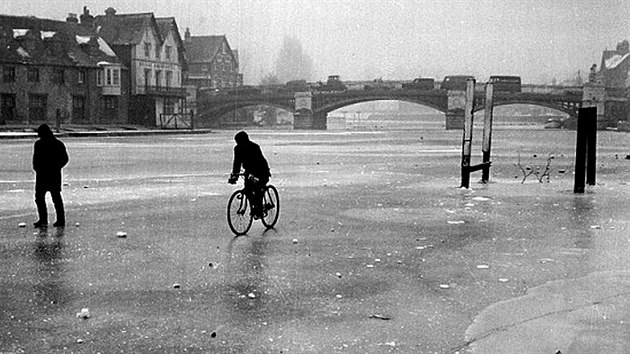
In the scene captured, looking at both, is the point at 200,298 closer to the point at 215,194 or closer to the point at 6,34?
the point at 215,194

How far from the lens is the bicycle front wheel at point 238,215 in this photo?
40.1ft

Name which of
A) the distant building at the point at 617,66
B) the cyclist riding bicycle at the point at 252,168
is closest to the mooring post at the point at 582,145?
the cyclist riding bicycle at the point at 252,168

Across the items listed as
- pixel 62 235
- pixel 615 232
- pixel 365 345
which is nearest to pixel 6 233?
pixel 62 235

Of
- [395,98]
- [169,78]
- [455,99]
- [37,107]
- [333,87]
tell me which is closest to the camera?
[37,107]

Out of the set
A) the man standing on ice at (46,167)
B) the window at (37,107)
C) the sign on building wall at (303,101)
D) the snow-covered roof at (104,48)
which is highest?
the snow-covered roof at (104,48)

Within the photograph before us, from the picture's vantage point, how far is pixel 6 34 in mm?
69188

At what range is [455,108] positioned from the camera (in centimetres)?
10156

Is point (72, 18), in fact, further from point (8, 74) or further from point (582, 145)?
point (582, 145)

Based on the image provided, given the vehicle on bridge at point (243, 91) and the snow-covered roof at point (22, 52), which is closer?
the snow-covered roof at point (22, 52)

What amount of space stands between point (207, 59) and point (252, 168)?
362ft

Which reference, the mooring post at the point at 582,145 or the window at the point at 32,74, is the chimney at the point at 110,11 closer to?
the window at the point at 32,74

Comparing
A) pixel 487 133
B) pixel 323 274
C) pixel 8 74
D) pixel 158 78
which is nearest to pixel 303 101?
pixel 158 78

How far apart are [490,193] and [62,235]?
10877mm

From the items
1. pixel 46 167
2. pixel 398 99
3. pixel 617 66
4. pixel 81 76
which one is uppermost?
pixel 617 66
